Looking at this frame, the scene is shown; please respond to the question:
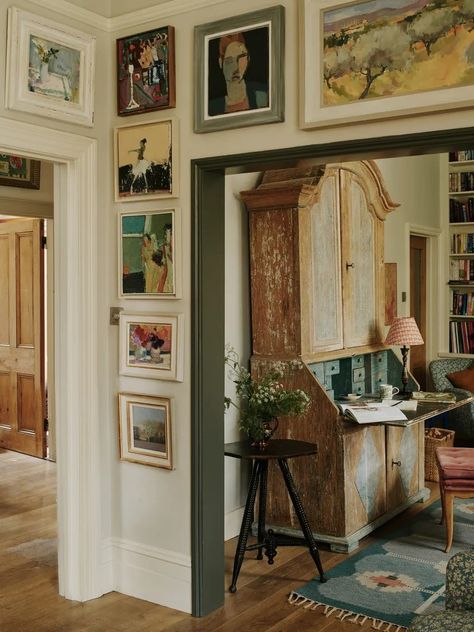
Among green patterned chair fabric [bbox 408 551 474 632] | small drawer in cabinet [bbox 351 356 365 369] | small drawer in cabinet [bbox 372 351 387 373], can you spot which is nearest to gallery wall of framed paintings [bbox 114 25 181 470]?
green patterned chair fabric [bbox 408 551 474 632]

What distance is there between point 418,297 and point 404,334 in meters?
1.99

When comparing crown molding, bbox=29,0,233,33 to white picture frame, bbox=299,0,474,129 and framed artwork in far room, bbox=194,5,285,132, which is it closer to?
framed artwork in far room, bbox=194,5,285,132

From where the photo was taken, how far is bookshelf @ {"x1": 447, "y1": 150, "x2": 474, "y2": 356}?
740cm

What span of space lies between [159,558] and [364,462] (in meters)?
1.45

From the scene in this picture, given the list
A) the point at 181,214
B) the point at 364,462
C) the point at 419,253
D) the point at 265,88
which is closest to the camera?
the point at 265,88

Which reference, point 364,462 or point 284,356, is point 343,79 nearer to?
point 284,356

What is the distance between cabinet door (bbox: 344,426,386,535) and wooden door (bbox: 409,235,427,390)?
8.41 feet

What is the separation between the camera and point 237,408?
455 cm

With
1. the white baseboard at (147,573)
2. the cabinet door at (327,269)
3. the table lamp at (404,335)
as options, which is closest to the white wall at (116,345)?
the white baseboard at (147,573)

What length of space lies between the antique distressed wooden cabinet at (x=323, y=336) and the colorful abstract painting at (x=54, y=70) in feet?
4.54

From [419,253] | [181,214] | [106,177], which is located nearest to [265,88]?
[181,214]

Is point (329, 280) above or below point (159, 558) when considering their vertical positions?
above

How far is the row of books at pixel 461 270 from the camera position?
7438mm

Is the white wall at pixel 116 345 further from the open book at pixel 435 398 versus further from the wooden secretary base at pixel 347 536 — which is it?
the open book at pixel 435 398
